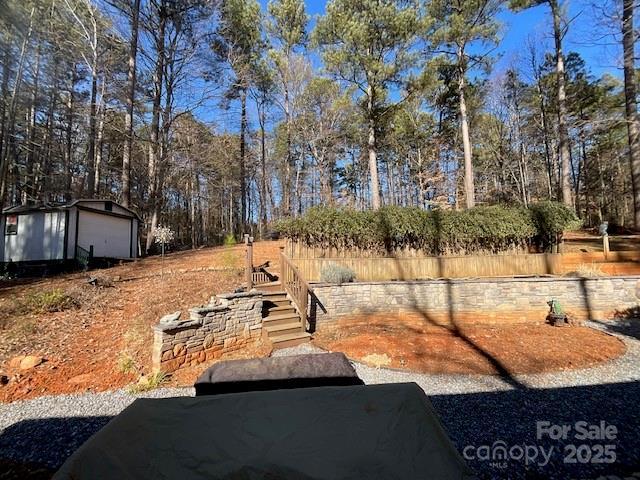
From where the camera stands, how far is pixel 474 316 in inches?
294

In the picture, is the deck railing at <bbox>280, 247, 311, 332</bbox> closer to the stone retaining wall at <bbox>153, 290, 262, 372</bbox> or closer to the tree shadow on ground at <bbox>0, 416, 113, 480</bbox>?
the stone retaining wall at <bbox>153, 290, 262, 372</bbox>

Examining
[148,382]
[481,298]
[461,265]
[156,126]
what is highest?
[156,126]

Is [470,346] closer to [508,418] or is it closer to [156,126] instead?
[508,418]

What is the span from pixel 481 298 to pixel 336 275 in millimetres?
3667

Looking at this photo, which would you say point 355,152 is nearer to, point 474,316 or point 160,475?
point 474,316

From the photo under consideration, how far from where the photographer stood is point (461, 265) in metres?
9.08

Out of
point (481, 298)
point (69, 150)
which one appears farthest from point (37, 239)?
point (481, 298)

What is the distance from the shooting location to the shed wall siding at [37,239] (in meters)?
11.0

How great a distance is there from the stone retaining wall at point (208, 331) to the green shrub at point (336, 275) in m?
2.17

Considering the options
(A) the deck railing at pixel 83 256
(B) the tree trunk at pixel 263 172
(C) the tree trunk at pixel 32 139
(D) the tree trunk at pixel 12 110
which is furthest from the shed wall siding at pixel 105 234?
(B) the tree trunk at pixel 263 172

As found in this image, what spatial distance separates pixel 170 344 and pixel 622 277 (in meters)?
9.94

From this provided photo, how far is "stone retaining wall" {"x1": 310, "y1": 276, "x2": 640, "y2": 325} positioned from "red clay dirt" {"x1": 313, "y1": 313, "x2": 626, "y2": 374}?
419mm

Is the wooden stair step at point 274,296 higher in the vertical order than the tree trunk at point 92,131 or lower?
lower

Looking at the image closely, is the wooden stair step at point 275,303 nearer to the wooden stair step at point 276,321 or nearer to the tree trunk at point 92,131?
the wooden stair step at point 276,321
